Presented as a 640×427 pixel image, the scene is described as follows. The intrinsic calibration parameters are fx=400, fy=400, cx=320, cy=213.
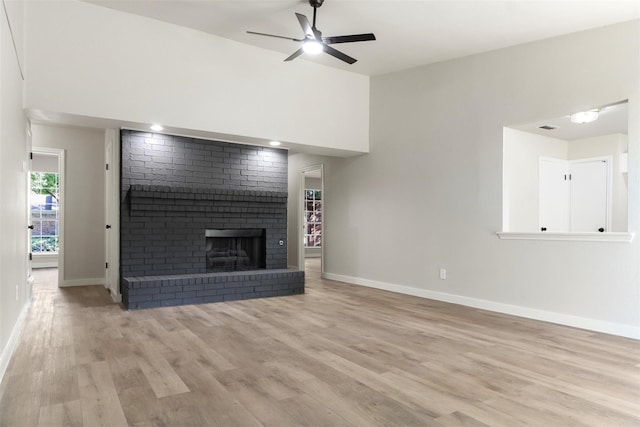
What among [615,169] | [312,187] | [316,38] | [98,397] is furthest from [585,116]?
[312,187]

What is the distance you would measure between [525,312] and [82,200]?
6.68 metres

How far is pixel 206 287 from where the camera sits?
5109 millimetres

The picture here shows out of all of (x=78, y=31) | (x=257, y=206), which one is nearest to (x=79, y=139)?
(x=78, y=31)

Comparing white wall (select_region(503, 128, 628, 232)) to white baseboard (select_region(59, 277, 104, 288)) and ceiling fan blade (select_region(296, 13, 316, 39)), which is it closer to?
ceiling fan blade (select_region(296, 13, 316, 39))

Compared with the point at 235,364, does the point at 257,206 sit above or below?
above

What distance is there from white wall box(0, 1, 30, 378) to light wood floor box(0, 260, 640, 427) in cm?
27

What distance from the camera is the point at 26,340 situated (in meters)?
3.41

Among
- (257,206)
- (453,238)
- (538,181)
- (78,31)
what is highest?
(78,31)

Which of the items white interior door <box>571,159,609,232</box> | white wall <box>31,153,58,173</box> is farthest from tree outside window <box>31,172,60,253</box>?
white interior door <box>571,159,609,232</box>

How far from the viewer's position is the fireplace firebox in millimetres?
5750

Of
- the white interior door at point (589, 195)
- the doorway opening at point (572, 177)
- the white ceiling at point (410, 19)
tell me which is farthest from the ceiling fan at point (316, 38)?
the white interior door at point (589, 195)

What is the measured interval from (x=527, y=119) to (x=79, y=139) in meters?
6.62

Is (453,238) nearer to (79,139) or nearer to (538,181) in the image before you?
(538,181)

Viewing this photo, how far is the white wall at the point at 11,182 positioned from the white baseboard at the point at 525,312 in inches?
177
